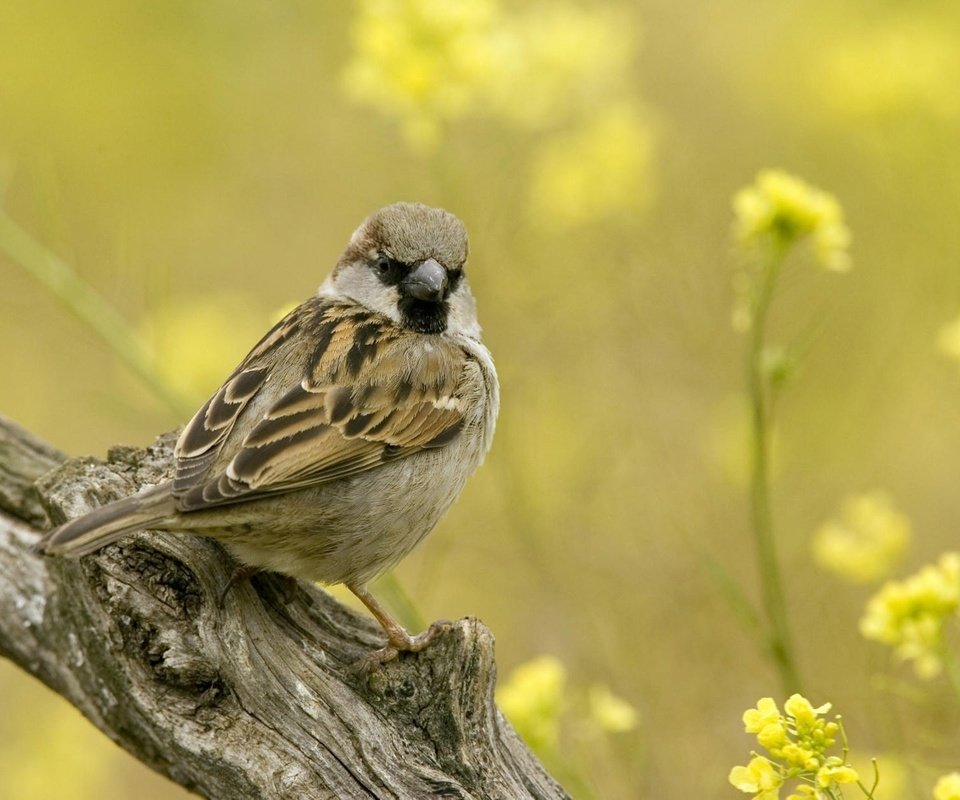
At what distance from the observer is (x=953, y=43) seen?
619 centimetres

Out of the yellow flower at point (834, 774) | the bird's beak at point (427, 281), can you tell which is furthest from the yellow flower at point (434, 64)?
the yellow flower at point (834, 774)

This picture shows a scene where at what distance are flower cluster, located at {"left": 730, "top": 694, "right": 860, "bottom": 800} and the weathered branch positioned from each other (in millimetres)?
908

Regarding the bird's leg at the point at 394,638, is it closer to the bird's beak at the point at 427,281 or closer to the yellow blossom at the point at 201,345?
the bird's beak at the point at 427,281

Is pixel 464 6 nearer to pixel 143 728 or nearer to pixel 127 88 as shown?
pixel 143 728

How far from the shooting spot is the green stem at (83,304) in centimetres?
420

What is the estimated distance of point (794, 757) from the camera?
2305 mm

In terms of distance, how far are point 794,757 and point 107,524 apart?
5.28 feet

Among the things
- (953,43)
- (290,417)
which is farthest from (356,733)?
(953,43)

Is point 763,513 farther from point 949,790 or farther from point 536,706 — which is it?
point 949,790

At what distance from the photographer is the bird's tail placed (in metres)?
2.97

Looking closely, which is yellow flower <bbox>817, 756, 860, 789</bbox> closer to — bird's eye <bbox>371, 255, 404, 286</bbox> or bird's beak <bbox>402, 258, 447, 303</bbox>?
bird's beak <bbox>402, 258, 447, 303</bbox>

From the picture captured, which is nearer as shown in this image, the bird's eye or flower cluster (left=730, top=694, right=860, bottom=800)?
flower cluster (left=730, top=694, right=860, bottom=800)

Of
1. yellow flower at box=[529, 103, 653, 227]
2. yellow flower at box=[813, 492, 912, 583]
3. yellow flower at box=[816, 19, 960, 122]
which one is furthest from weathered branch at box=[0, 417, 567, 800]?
yellow flower at box=[816, 19, 960, 122]

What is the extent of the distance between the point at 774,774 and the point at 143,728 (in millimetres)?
1566
